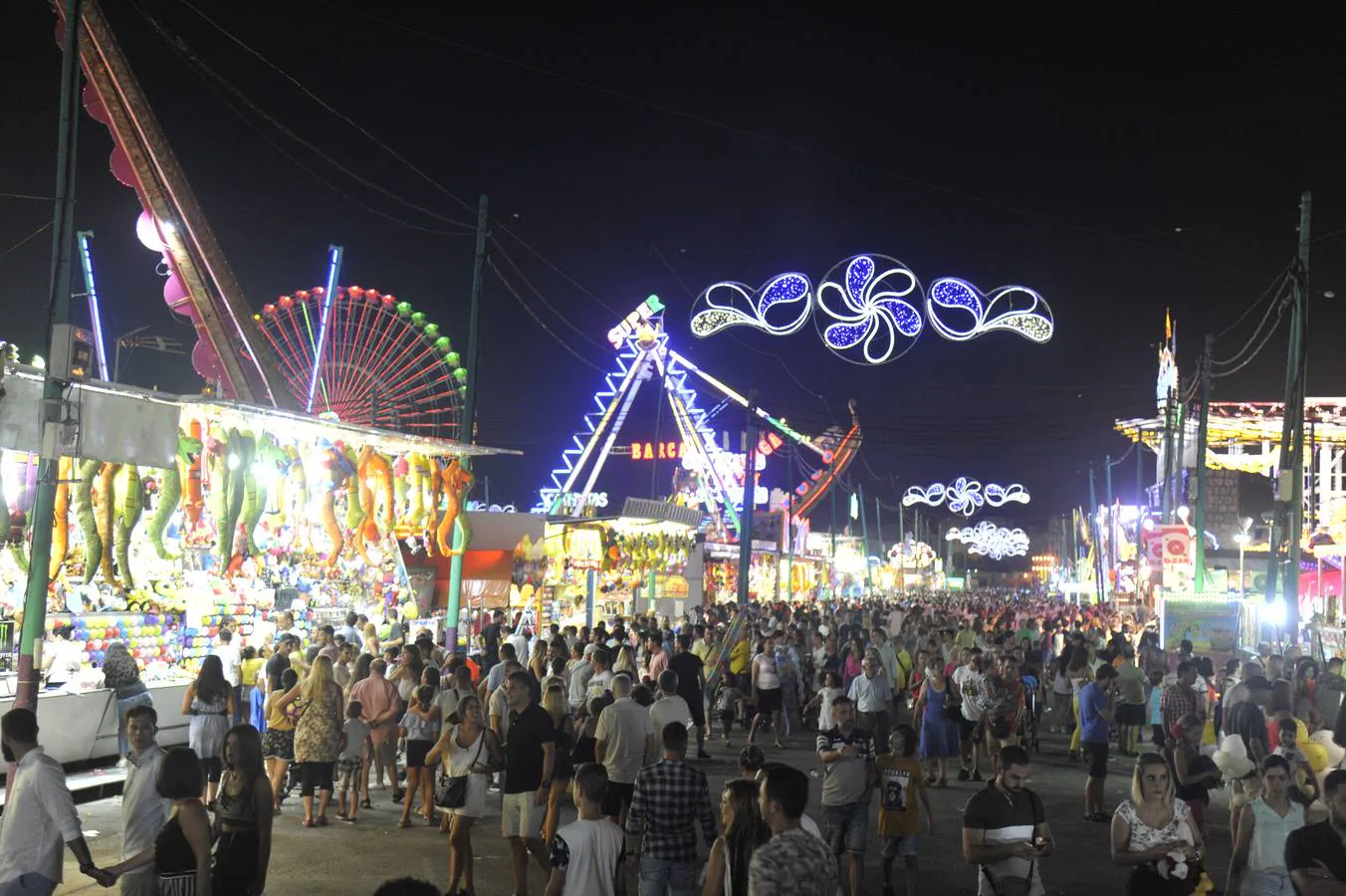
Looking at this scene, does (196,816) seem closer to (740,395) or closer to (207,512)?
(207,512)

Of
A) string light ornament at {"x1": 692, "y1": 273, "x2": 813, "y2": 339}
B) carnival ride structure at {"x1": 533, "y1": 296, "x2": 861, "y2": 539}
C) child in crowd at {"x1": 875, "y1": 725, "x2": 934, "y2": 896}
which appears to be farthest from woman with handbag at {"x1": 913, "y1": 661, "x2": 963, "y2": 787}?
carnival ride structure at {"x1": 533, "y1": 296, "x2": 861, "y2": 539}

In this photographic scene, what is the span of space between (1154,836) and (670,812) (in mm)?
2481

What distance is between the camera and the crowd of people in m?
5.91

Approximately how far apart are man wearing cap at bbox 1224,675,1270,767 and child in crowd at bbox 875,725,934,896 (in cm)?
400

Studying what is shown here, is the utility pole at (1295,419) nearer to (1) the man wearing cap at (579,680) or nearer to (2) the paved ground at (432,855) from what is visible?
(2) the paved ground at (432,855)

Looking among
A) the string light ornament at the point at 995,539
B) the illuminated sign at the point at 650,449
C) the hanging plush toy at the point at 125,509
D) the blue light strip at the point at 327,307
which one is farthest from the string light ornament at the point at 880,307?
the illuminated sign at the point at 650,449

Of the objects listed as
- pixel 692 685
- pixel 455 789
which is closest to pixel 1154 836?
pixel 455 789

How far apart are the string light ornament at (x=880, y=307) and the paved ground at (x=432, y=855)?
5668 millimetres

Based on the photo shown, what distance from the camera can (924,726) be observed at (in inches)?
580

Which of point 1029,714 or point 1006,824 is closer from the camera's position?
point 1006,824

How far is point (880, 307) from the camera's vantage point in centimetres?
1581

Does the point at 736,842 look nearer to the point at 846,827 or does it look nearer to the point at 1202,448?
the point at 846,827

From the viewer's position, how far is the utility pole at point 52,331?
10758 millimetres

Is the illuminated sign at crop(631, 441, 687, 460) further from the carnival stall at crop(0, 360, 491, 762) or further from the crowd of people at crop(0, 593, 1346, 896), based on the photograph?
the crowd of people at crop(0, 593, 1346, 896)
